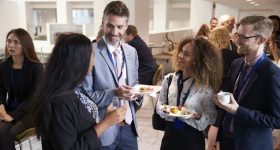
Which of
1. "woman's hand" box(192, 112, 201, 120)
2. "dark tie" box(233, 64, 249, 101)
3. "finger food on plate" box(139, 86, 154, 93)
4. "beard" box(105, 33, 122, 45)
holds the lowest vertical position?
"woman's hand" box(192, 112, 201, 120)

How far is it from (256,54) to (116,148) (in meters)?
0.90

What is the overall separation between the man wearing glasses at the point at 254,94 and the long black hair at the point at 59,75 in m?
0.68

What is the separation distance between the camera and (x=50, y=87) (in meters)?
1.01

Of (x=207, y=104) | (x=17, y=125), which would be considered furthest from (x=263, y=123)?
(x=17, y=125)

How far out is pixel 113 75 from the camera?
1.50 metres

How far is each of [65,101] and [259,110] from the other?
895 millimetres

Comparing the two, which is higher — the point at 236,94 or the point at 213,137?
the point at 236,94

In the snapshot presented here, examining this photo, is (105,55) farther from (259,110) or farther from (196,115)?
(259,110)

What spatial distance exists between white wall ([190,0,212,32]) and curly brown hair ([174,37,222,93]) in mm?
9379

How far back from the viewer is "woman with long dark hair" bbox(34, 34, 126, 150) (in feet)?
3.26

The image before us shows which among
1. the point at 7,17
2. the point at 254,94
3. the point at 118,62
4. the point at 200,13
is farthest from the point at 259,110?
the point at 200,13

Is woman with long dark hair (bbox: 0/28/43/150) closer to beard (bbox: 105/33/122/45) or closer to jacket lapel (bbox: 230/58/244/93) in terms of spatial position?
beard (bbox: 105/33/122/45)

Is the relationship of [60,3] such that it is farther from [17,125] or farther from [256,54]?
[256,54]

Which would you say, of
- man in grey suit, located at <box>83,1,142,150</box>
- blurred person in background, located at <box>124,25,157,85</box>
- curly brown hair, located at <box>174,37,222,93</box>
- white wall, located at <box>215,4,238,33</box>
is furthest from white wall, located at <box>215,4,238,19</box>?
man in grey suit, located at <box>83,1,142,150</box>
